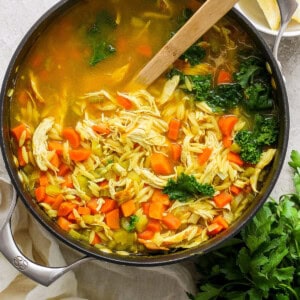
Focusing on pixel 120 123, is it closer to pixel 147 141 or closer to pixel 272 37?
pixel 147 141

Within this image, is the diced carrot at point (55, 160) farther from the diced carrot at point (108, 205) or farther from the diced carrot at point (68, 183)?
the diced carrot at point (108, 205)

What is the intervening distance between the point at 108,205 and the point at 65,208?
7.1 inches

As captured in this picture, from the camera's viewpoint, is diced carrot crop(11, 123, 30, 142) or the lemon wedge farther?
the lemon wedge

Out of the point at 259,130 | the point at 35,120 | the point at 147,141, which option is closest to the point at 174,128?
the point at 147,141

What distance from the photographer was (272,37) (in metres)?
3.33

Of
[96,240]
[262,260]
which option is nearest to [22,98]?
[96,240]

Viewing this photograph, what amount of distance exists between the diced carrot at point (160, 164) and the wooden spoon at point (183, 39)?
300mm

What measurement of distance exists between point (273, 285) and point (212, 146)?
0.62 meters

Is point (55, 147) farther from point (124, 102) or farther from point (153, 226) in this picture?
point (153, 226)

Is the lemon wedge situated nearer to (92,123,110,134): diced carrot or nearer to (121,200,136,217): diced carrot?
(92,123,110,134): diced carrot

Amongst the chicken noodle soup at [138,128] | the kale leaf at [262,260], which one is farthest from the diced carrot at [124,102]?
the kale leaf at [262,260]

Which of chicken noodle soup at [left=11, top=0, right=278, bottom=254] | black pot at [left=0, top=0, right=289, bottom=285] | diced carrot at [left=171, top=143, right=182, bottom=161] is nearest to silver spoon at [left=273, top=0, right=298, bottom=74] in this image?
black pot at [left=0, top=0, right=289, bottom=285]

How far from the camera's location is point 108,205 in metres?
3.12

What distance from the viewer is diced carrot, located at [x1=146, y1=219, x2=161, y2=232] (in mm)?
3121
